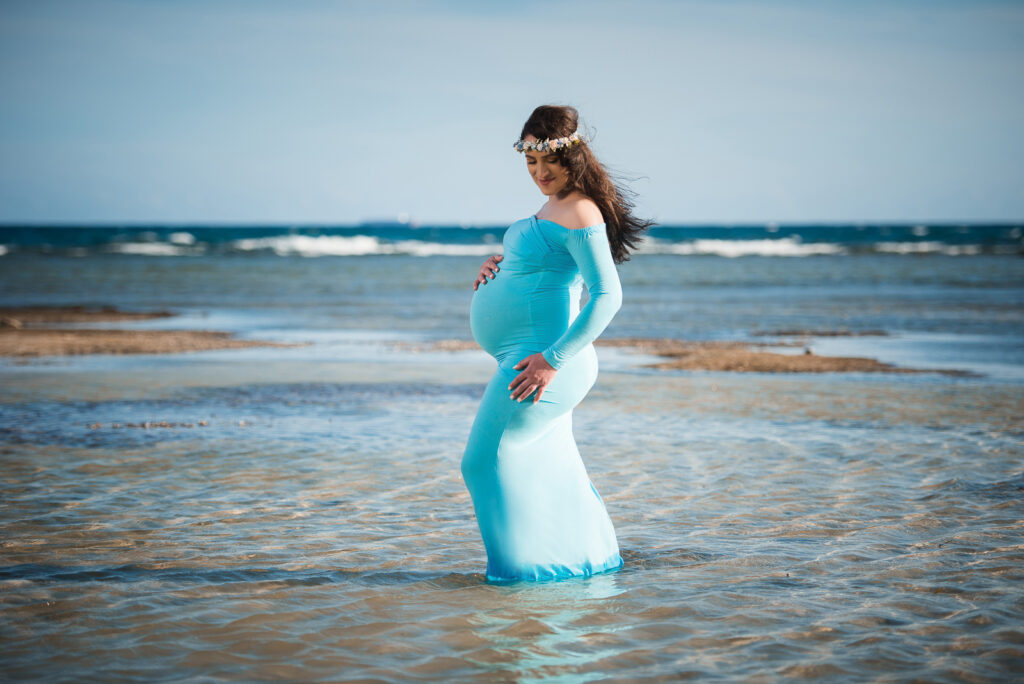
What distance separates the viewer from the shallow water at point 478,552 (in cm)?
366

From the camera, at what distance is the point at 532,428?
418 cm

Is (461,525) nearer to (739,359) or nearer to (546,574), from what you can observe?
(546,574)

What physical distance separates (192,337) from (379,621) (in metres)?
13.9

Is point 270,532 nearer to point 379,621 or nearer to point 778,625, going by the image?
point 379,621

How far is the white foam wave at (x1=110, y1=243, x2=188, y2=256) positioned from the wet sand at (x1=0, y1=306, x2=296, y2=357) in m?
35.1

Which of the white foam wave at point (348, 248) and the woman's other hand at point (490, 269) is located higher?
the white foam wave at point (348, 248)

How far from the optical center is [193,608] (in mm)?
4184

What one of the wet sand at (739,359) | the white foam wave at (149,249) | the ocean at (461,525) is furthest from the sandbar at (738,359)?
the white foam wave at (149,249)

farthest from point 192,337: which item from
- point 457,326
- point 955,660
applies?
point 955,660

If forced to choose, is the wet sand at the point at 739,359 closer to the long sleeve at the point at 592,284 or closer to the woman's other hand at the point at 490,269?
the woman's other hand at the point at 490,269

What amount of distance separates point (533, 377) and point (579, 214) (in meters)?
0.71

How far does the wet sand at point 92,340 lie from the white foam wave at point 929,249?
159 feet

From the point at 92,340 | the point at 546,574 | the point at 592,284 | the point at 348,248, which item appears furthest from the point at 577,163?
the point at 348,248

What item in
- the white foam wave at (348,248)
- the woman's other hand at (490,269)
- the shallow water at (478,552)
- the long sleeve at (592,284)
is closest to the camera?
the shallow water at (478,552)
